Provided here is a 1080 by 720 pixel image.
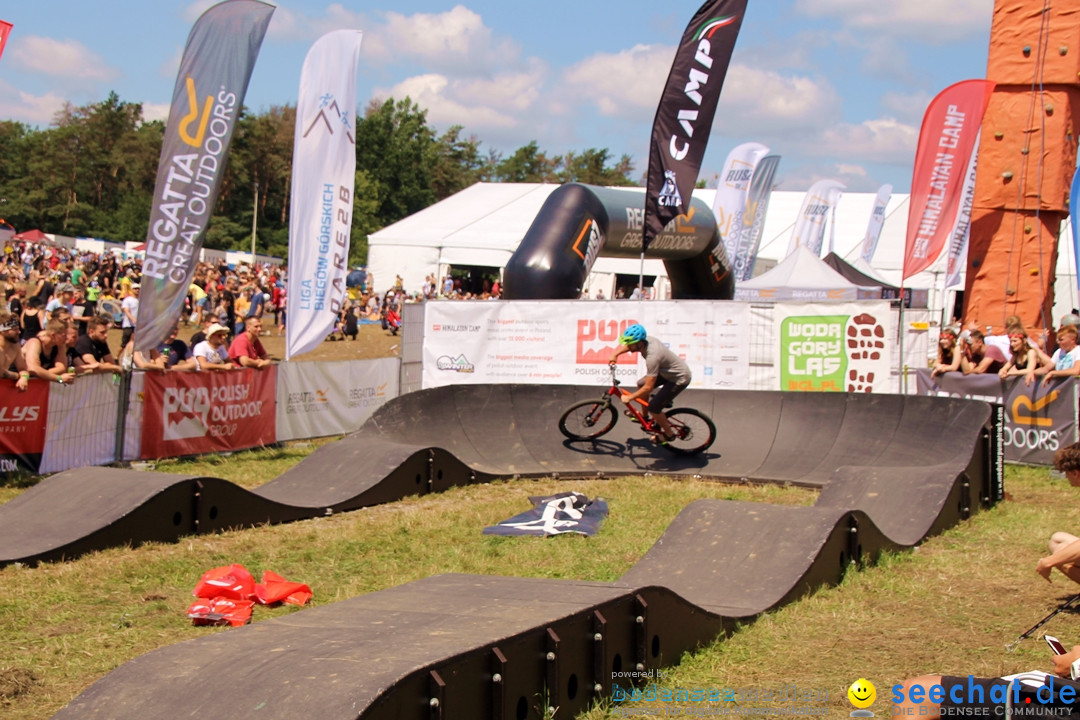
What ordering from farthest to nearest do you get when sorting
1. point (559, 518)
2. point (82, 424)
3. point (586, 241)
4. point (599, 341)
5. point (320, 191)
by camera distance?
point (586, 241) < point (599, 341) < point (320, 191) < point (82, 424) < point (559, 518)

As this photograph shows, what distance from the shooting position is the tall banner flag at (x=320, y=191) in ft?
43.0

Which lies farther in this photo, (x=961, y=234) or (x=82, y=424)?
(x=961, y=234)

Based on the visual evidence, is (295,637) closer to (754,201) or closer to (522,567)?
(522,567)

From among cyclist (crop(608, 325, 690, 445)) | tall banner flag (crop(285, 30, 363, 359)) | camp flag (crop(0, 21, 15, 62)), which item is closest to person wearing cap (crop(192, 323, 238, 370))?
tall banner flag (crop(285, 30, 363, 359))

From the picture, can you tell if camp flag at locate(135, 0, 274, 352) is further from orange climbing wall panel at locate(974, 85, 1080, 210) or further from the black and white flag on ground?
orange climbing wall panel at locate(974, 85, 1080, 210)

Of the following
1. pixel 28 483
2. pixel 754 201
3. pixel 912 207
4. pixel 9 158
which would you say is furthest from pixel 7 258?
pixel 9 158

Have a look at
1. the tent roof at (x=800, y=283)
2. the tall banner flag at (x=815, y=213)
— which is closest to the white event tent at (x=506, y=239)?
the tall banner flag at (x=815, y=213)

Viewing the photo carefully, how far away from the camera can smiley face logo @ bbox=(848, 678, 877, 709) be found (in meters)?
4.54

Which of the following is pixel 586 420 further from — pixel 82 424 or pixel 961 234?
pixel 961 234

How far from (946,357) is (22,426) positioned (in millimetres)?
Answer: 11534

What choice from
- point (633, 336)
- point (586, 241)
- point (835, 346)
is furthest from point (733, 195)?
point (633, 336)

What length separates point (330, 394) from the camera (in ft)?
50.3

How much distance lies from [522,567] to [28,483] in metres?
5.96

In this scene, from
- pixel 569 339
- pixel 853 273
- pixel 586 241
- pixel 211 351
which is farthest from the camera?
pixel 853 273
